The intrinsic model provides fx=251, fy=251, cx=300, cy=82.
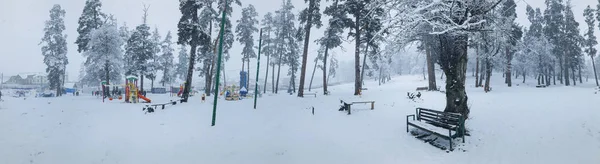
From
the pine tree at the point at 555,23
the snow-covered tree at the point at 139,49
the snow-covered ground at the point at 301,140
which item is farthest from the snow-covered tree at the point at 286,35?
the pine tree at the point at 555,23

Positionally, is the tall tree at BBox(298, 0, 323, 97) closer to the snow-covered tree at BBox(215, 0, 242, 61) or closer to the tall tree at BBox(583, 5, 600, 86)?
the snow-covered tree at BBox(215, 0, 242, 61)

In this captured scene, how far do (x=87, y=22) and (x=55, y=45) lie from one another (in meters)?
9.85

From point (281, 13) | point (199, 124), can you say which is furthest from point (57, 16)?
point (199, 124)

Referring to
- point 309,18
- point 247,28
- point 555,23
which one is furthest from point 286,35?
point 555,23

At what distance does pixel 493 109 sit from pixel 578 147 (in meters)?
4.87

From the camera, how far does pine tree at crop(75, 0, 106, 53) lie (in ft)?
92.4

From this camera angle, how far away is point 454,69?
862cm

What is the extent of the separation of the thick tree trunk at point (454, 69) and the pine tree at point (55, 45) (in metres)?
44.2

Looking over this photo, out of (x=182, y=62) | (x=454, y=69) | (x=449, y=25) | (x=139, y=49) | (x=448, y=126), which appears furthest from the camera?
(x=182, y=62)

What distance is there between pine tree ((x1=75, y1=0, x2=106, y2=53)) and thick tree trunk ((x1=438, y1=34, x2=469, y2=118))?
34.7 meters

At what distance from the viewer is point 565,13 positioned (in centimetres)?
3497

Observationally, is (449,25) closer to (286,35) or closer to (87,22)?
(286,35)

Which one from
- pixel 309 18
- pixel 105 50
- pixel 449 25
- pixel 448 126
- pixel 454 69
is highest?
pixel 309 18

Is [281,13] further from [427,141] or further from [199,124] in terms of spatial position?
[427,141]
